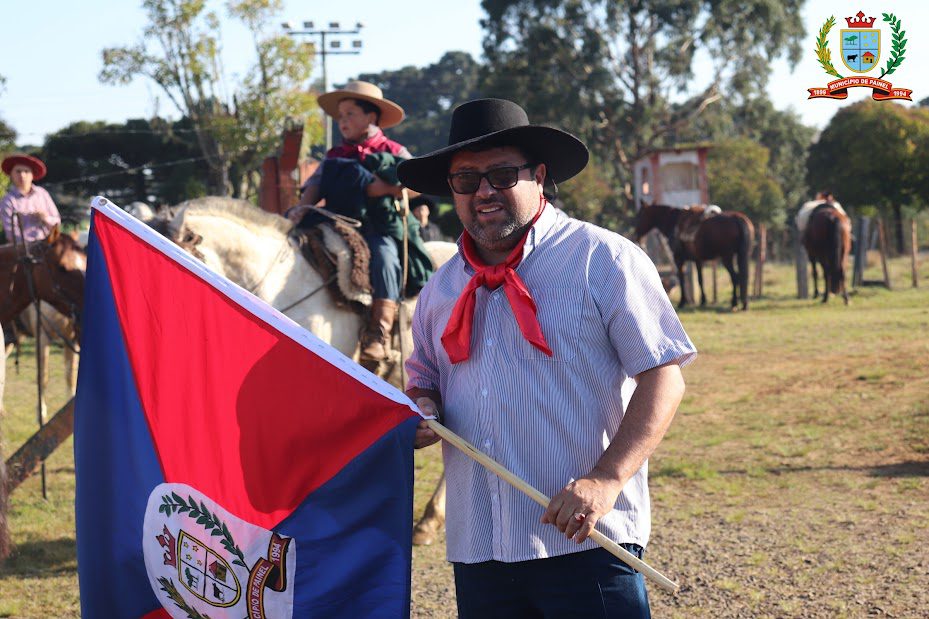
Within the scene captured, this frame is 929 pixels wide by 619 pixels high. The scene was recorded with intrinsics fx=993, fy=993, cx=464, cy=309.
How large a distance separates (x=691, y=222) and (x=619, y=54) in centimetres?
2074

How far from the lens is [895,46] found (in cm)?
1191

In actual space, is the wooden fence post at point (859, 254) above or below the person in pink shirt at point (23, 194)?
below

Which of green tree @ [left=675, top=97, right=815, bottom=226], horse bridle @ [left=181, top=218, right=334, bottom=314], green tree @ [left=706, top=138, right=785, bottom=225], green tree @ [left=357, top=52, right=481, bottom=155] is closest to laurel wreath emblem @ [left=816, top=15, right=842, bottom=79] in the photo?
horse bridle @ [left=181, top=218, right=334, bottom=314]

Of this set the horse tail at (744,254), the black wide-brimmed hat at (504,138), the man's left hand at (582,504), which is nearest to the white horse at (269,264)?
the black wide-brimmed hat at (504,138)

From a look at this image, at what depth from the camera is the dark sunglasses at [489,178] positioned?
2.73 metres

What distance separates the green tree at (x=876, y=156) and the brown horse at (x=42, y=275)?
2663 centimetres

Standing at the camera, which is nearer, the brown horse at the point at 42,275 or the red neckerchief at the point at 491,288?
the red neckerchief at the point at 491,288

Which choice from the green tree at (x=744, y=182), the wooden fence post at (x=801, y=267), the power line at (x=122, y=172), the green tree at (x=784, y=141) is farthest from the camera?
the green tree at (x=784, y=141)

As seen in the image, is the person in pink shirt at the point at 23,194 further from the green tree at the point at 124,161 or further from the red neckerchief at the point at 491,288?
the green tree at the point at 124,161

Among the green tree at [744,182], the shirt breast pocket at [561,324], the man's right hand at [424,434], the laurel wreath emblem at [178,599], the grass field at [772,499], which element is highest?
the green tree at [744,182]

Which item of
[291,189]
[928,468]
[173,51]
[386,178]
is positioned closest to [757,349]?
[928,468]

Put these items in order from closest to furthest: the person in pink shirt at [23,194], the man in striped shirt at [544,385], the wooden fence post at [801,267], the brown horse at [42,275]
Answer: the man in striped shirt at [544,385]
the brown horse at [42,275]
the person in pink shirt at [23,194]
the wooden fence post at [801,267]

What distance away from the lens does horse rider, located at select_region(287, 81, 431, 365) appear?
6629 mm

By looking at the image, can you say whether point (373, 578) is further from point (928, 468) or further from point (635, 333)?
point (928, 468)
